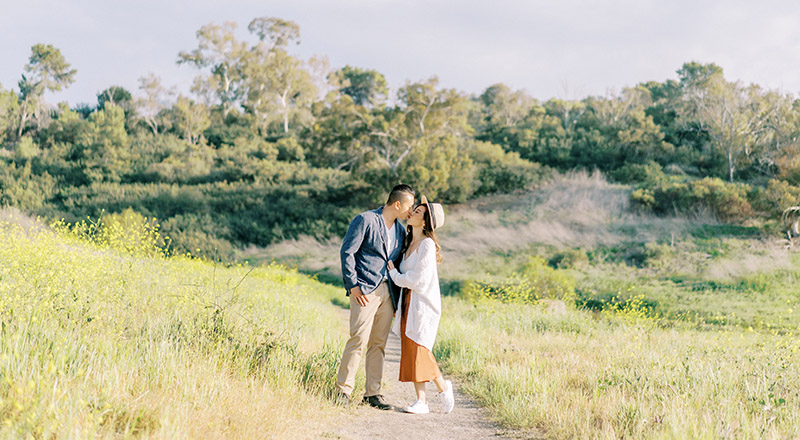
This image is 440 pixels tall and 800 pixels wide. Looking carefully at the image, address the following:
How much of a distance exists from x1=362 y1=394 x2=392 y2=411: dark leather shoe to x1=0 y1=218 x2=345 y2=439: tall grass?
44cm

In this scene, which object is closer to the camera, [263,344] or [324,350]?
[263,344]

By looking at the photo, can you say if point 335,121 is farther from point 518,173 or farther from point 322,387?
point 322,387

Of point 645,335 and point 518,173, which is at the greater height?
point 518,173

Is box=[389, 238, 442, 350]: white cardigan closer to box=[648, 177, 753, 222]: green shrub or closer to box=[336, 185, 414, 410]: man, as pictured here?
box=[336, 185, 414, 410]: man

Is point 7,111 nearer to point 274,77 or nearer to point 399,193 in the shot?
point 274,77

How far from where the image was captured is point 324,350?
5.84 m

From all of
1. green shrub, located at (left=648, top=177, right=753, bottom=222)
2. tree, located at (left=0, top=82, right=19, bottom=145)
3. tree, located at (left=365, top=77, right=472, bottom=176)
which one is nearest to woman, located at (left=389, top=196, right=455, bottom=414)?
green shrub, located at (left=648, top=177, right=753, bottom=222)

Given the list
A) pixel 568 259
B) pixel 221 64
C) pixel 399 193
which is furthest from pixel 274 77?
pixel 399 193

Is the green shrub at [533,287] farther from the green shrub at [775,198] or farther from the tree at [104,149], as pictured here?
the tree at [104,149]

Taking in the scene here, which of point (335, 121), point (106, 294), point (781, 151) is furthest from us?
point (335, 121)

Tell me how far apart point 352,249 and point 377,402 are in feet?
4.81

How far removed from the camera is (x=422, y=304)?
4770 millimetres

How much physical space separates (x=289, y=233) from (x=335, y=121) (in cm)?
679

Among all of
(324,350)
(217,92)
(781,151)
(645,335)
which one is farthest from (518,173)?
(217,92)
